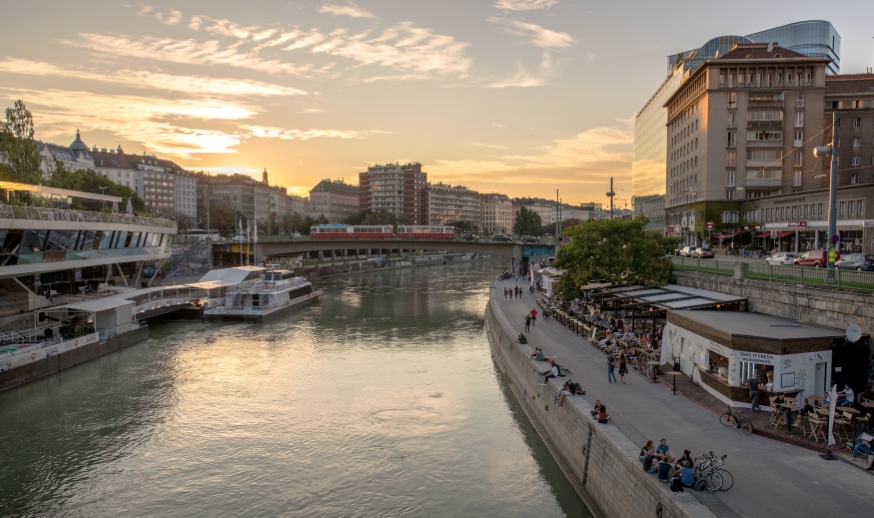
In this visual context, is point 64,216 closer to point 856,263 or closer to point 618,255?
point 618,255

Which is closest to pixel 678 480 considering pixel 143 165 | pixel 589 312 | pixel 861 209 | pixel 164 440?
pixel 164 440

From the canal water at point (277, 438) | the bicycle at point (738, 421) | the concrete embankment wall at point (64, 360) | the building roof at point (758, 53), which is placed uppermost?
the building roof at point (758, 53)

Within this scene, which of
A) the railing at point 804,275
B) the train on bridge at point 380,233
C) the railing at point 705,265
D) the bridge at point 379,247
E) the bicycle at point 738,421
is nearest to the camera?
the bicycle at point 738,421

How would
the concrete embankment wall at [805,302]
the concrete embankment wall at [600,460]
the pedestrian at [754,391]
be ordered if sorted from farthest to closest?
the concrete embankment wall at [805,302] → the pedestrian at [754,391] → the concrete embankment wall at [600,460]

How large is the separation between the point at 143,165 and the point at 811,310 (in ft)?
580

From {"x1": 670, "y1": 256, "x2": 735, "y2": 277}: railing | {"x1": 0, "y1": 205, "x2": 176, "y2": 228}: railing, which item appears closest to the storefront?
{"x1": 670, "y1": 256, "x2": 735, "y2": 277}: railing

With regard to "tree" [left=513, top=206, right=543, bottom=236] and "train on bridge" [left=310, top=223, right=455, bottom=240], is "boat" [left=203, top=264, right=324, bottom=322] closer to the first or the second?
"train on bridge" [left=310, top=223, right=455, bottom=240]

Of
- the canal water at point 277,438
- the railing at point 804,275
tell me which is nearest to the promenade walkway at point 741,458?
the canal water at point 277,438

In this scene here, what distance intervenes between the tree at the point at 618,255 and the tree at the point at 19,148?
48.2 meters

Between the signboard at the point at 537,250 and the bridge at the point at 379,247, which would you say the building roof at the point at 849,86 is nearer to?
the signboard at the point at 537,250

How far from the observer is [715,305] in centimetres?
2331

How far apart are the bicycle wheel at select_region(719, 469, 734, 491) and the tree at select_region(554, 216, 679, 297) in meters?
20.0

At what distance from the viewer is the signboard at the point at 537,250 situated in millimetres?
78875

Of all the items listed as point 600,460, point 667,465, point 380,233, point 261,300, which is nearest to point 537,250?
point 380,233
